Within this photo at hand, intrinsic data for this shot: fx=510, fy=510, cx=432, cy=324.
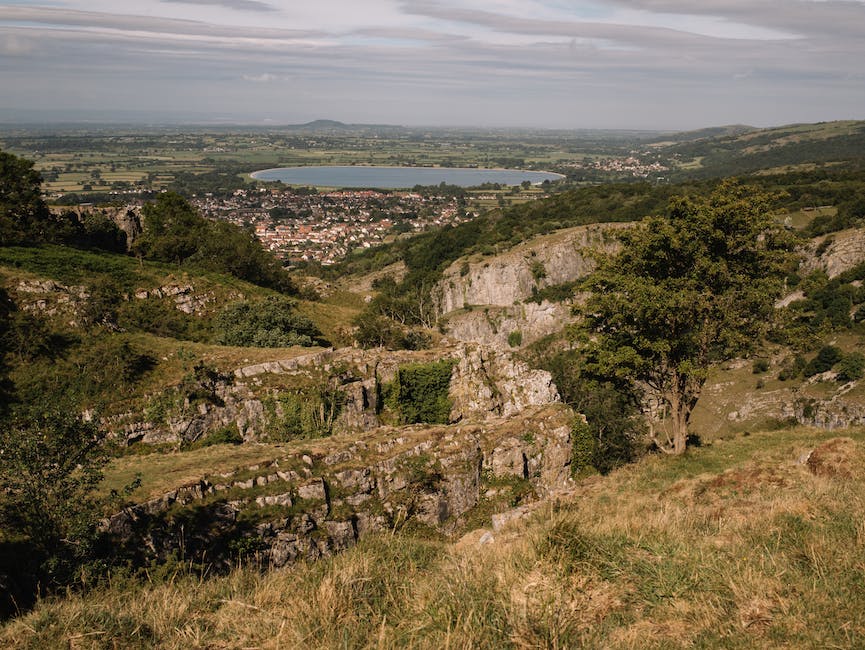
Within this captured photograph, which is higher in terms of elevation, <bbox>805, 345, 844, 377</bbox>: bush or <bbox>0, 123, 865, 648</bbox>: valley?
<bbox>0, 123, 865, 648</bbox>: valley

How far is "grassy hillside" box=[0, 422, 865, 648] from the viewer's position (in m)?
4.21

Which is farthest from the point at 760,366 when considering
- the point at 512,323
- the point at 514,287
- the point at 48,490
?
the point at 48,490

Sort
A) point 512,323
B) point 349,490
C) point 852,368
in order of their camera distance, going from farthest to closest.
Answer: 1. point 512,323
2. point 852,368
3. point 349,490

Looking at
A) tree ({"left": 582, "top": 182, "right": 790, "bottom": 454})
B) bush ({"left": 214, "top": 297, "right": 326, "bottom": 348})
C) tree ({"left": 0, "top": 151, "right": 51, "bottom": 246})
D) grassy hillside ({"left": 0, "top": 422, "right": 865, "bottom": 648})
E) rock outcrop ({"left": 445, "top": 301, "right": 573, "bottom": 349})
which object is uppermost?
tree ({"left": 0, "top": 151, "right": 51, "bottom": 246})

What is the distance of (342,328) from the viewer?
31672 mm

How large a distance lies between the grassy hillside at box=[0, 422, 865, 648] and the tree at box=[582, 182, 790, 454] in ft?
26.8

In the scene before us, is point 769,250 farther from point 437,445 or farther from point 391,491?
point 391,491

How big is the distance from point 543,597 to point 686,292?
38.5 feet

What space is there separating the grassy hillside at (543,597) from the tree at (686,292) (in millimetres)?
8177

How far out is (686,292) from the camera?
14.1 metres

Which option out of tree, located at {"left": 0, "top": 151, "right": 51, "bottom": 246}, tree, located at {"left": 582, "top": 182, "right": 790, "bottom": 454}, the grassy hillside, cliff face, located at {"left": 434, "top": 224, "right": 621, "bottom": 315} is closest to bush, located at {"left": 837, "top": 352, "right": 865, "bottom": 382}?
tree, located at {"left": 582, "top": 182, "right": 790, "bottom": 454}

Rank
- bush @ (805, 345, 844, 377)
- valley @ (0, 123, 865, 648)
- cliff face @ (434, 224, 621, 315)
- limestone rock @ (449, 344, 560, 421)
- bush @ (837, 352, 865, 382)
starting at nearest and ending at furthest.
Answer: valley @ (0, 123, 865, 648), limestone rock @ (449, 344, 560, 421), bush @ (837, 352, 865, 382), bush @ (805, 345, 844, 377), cliff face @ (434, 224, 621, 315)

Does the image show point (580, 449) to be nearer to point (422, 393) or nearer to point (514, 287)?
point (422, 393)

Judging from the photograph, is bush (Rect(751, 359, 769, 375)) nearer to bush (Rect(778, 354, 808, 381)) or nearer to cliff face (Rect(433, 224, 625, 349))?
bush (Rect(778, 354, 808, 381))
